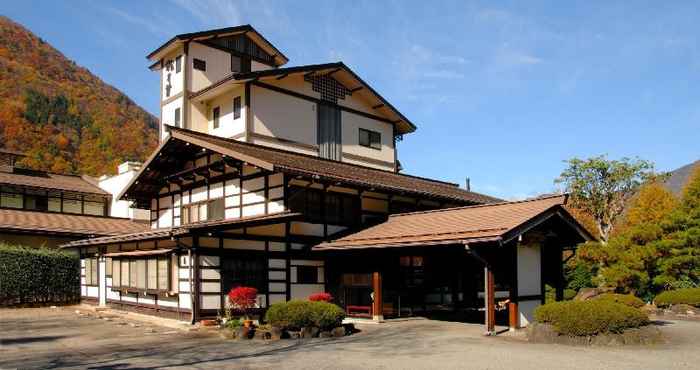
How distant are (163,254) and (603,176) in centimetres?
3337

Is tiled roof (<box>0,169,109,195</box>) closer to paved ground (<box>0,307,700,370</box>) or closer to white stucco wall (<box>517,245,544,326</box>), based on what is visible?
paved ground (<box>0,307,700,370</box>)

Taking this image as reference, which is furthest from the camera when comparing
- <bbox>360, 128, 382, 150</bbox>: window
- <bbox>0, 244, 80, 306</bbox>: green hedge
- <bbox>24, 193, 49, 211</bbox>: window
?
<bbox>24, 193, 49, 211</bbox>: window

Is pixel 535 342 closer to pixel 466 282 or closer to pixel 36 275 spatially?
pixel 466 282

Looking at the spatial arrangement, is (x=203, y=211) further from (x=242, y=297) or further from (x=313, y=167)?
(x=242, y=297)

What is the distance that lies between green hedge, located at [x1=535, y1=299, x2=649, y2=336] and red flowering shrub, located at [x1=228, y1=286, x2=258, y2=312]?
25.7 ft

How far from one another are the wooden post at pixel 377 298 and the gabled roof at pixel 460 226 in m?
1.11

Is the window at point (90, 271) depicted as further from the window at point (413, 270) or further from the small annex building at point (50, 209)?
the window at point (413, 270)

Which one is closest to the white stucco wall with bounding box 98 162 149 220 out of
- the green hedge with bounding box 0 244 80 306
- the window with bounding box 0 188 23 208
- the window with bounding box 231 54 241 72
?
the window with bounding box 0 188 23 208

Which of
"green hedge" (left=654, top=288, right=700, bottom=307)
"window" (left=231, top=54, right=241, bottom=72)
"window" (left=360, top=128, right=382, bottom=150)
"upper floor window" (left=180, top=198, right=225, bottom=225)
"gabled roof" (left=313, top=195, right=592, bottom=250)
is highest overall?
"window" (left=231, top=54, right=241, bottom=72)

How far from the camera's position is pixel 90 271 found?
2455 cm

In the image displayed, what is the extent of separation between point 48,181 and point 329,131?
655 inches

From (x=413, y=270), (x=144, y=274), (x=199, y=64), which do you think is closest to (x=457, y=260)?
(x=413, y=270)

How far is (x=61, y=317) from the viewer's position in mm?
20625

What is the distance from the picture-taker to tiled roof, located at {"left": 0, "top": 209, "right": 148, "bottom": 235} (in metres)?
27.6
